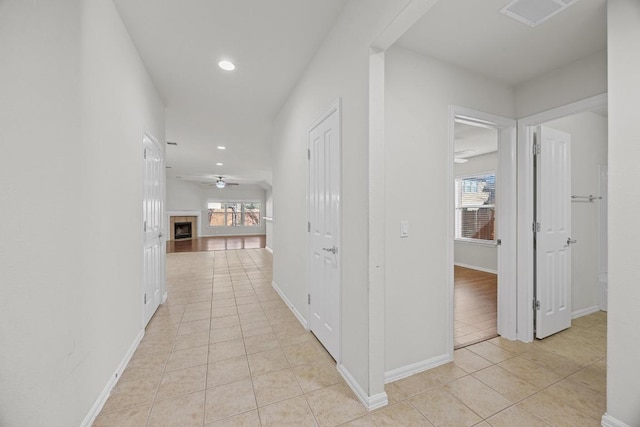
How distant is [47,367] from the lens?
1.18 m

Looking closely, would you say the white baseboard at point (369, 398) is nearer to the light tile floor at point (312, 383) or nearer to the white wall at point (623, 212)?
the light tile floor at point (312, 383)

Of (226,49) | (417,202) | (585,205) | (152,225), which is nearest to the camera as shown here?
(417,202)

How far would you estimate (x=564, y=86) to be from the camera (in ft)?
7.47

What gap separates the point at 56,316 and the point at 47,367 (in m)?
0.22

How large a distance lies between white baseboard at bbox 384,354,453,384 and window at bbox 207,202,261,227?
12.9 metres

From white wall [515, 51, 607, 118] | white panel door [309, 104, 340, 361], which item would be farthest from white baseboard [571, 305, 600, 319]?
white panel door [309, 104, 340, 361]

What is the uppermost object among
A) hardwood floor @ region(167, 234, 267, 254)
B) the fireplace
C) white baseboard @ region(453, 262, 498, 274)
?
the fireplace

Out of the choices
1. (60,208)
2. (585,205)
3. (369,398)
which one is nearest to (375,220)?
(369,398)

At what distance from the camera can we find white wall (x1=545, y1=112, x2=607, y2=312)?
297 cm

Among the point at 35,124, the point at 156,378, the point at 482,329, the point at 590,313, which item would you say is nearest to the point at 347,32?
the point at 35,124

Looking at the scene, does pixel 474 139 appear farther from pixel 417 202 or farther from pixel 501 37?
pixel 417 202

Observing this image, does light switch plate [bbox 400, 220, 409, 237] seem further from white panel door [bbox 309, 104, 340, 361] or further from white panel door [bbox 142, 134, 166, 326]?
white panel door [bbox 142, 134, 166, 326]

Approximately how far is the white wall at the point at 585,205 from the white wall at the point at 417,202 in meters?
1.94

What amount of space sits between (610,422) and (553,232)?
1.68m
